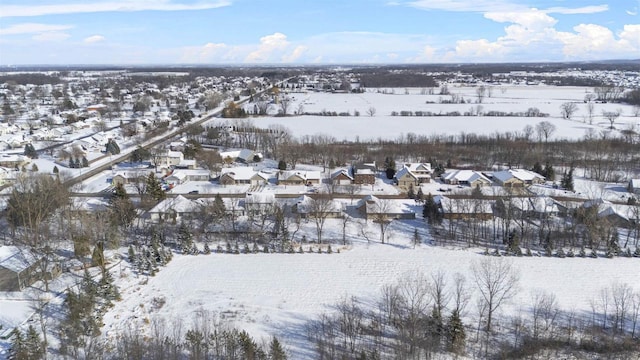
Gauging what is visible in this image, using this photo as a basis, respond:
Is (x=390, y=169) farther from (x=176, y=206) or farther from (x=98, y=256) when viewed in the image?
(x=98, y=256)

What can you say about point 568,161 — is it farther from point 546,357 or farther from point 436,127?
point 546,357

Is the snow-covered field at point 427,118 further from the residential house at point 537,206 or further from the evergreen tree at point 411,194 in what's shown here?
the residential house at point 537,206

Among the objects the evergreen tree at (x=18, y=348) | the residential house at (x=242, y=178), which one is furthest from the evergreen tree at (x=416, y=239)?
the evergreen tree at (x=18, y=348)

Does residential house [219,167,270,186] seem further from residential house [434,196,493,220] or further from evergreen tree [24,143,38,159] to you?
evergreen tree [24,143,38,159]

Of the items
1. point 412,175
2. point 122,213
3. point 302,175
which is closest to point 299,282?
point 122,213

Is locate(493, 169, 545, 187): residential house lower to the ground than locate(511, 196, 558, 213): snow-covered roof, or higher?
higher

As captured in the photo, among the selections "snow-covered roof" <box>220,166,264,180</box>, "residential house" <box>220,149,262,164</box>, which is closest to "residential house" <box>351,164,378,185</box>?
"snow-covered roof" <box>220,166,264,180</box>
